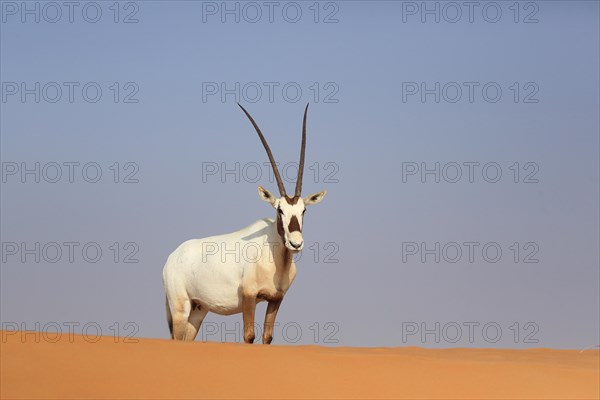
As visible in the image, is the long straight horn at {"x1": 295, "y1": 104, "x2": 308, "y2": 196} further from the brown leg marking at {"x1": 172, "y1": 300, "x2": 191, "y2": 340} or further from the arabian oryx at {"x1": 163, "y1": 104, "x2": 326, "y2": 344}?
the brown leg marking at {"x1": 172, "y1": 300, "x2": 191, "y2": 340}

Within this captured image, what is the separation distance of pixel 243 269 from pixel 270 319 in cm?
80

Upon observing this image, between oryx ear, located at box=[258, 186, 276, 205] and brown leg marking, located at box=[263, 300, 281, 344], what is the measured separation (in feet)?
4.18

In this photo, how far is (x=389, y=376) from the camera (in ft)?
22.2

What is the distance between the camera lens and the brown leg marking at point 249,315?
11.3 m

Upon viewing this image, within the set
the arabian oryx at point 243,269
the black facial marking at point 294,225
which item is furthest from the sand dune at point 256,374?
the arabian oryx at point 243,269

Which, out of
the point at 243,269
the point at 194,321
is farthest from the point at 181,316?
the point at 243,269

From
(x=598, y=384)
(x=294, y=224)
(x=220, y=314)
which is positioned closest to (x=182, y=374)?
(x=598, y=384)

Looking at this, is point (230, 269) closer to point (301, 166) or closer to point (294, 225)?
point (294, 225)

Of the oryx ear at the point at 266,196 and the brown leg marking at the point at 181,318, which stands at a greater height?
the oryx ear at the point at 266,196

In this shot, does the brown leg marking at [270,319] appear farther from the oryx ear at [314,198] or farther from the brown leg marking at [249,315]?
the oryx ear at [314,198]

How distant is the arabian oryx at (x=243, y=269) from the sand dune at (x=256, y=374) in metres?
3.94

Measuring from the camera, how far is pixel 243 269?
11922mm

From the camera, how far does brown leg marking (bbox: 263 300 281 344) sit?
11.3 m

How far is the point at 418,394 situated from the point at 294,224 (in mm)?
5056
